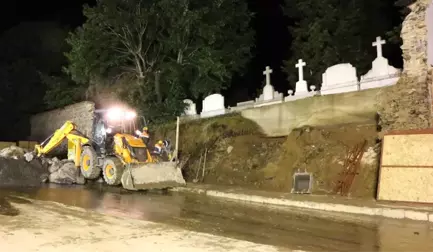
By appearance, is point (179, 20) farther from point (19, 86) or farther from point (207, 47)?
point (19, 86)

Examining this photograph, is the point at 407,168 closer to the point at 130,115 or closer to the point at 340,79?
the point at 340,79

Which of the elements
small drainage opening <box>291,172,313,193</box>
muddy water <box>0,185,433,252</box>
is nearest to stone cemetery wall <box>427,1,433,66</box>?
small drainage opening <box>291,172,313,193</box>

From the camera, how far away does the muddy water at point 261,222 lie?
7680 mm

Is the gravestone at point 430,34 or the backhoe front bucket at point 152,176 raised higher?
the gravestone at point 430,34

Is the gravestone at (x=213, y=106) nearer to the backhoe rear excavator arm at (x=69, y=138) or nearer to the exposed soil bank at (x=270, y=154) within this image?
the exposed soil bank at (x=270, y=154)

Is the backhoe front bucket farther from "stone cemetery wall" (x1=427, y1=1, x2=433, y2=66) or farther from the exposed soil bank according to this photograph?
"stone cemetery wall" (x1=427, y1=1, x2=433, y2=66)

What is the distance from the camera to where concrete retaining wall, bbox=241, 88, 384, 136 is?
48.2ft

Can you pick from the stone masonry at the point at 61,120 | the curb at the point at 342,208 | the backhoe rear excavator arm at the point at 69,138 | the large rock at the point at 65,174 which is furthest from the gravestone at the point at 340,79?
the stone masonry at the point at 61,120

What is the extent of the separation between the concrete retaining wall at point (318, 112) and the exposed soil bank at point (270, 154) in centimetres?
46

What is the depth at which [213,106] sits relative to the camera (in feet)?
72.2

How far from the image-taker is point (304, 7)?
27.1 m

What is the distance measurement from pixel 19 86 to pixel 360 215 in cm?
3173

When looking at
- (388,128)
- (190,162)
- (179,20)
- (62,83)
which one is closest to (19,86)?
(62,83)

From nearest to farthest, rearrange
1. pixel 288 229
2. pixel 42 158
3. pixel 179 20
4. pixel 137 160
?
pixel 288 229 < pixel 137 160 < pixel 42 158 < pixel 179 20
